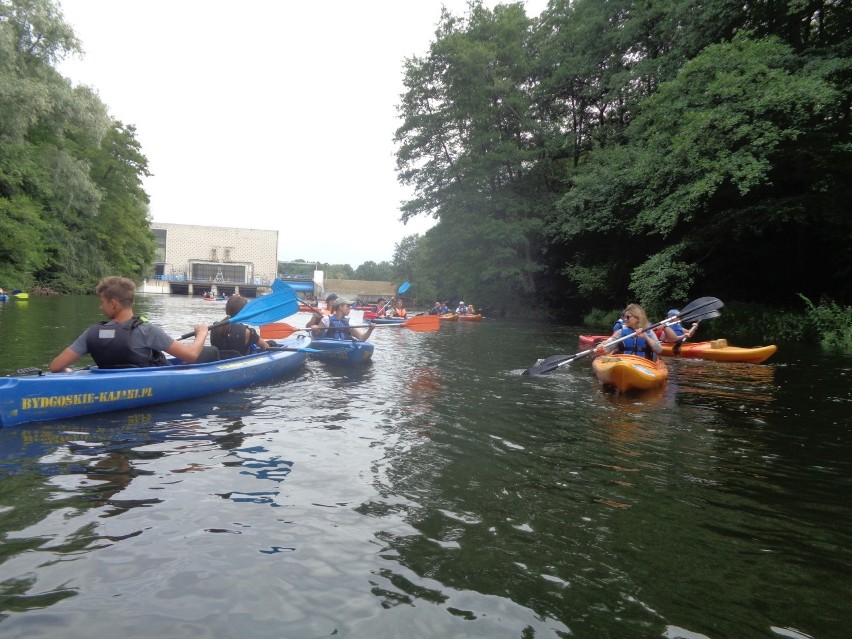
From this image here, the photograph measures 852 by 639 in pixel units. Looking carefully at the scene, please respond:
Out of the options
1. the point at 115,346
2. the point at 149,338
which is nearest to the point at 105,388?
the point at 115,346

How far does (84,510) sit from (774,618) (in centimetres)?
336

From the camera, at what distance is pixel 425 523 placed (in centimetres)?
310

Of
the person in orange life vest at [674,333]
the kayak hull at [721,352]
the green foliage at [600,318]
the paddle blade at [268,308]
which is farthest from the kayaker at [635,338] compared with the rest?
the green foliage at [600,318]

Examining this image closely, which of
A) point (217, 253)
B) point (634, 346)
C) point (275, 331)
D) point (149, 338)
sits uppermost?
point (217, 253)

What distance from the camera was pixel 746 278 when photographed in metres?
19.5

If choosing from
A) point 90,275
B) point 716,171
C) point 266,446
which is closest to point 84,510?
point 266,446

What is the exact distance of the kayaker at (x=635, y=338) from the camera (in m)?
7.79

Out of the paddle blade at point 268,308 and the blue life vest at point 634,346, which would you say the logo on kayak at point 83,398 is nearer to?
the paddle blade at point 268,308

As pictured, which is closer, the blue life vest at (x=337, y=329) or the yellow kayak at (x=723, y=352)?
the blue life vest at (x=337, y=329)

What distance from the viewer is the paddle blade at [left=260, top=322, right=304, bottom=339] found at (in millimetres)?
10805

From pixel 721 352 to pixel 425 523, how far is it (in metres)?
9.56

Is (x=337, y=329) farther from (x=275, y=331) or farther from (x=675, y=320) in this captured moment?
(x=675, y=320)

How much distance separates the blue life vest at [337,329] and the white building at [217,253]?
188 feet

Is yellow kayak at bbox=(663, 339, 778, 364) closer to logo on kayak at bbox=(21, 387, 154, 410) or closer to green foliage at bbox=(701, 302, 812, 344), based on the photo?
green foliage at bbox=(701, 302, 812, 344)
